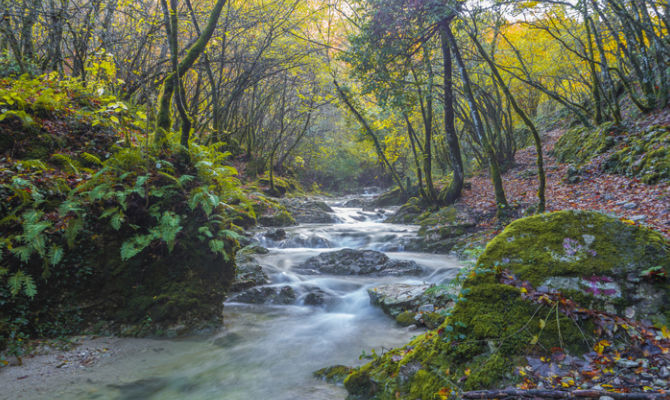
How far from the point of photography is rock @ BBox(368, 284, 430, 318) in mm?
5750

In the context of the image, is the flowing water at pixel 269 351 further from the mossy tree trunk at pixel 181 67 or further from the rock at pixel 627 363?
the mossy tree trunk at pixel 181 67

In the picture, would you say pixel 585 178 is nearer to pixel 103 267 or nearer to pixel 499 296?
pixel 499 296

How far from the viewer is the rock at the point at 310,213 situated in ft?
50.3

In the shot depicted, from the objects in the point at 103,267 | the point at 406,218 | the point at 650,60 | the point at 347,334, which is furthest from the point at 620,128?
the point at 103,267

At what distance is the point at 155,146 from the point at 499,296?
216 inches

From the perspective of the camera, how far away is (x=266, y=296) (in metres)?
6.95

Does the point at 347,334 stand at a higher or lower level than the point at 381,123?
lower

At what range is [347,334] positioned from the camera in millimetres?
5465

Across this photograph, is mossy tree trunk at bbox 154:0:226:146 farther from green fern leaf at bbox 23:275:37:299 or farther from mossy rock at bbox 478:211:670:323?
mossy rock at bbox 478:211:670:323

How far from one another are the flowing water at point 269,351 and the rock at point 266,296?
0.16 m

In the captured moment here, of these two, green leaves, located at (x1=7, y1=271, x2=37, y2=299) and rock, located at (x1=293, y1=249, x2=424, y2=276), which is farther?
rock, located at (x1=293, y1=249, x2=424, y2=276)

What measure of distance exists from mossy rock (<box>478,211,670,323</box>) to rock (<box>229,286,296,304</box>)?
4.77 m

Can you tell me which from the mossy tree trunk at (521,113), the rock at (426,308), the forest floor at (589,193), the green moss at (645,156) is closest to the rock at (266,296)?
the rock at (426,308)

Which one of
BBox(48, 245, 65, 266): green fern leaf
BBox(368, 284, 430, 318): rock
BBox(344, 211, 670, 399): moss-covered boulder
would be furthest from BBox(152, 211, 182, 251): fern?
BBox(368, 284, 430, 318): rock
